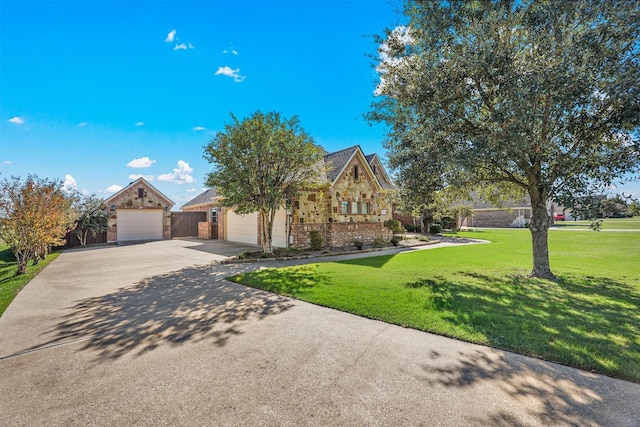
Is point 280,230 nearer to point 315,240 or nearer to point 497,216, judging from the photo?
point 315,240

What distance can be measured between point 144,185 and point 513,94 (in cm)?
2756

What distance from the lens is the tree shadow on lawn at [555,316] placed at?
4.05 metres

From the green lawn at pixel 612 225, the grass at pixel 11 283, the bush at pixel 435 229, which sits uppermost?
the bush at pixel 435 229

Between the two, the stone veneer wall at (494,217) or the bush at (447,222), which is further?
the stone veneer wall at (494,217)

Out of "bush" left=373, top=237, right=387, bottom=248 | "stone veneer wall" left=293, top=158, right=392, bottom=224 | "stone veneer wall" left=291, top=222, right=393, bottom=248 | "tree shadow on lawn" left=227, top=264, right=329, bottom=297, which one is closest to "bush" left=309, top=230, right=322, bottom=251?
"stone veneer wall" left=291, top=222, right=393, bottom=248

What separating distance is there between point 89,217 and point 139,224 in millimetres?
3996

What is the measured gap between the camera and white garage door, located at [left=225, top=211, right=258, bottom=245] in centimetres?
1962

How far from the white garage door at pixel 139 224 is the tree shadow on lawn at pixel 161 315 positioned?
19.4m

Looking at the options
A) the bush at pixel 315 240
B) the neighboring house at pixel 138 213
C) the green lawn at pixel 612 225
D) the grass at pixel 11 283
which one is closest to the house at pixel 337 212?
the bush at pixel 315 240

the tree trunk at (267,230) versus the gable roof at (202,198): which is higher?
the gable roof at (202,198)

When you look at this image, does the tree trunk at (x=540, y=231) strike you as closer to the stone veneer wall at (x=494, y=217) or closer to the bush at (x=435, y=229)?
the bush at (x=435, y=229)

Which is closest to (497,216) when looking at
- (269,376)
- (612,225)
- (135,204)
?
(612,225)

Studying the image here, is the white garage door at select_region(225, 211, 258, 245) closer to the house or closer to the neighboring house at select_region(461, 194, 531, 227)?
the house

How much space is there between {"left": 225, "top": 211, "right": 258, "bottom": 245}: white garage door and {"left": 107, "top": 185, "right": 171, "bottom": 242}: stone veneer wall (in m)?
7.07
